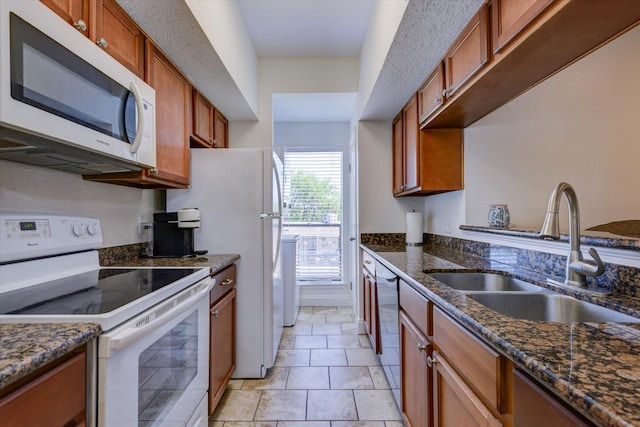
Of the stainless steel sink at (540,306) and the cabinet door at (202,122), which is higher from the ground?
the cabinet door at (202,122)

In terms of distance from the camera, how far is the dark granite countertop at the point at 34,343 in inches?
22.2

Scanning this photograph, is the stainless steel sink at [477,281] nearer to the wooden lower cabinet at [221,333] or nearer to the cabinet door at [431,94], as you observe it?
the cabinet door at [431,94]

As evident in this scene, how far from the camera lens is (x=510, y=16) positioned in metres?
1.15

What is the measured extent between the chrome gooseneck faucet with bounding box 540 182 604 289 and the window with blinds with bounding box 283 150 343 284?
2.98m

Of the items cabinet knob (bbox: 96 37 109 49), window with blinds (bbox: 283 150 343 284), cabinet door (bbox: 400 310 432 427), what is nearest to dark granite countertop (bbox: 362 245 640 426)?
cabinet door (bbox: 400 310 432 427)

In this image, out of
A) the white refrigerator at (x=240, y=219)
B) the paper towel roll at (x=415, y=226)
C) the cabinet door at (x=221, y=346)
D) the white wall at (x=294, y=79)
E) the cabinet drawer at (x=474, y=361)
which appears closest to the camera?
the cabinet drawer at (x=474, y=361)

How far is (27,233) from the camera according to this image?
45.3 inches

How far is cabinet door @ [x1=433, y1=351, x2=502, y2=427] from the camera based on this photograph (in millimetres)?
806

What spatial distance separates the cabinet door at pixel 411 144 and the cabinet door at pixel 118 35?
5.95ft

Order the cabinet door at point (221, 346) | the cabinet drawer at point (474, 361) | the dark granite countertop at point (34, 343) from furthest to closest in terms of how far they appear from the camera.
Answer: the cabinet door at point (221, 346), the cabinet drawer at point (474, 361), the dark granite countertop at point (34, 343)

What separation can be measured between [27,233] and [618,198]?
2.38m

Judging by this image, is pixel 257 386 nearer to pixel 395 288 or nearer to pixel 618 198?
pixel 395 288

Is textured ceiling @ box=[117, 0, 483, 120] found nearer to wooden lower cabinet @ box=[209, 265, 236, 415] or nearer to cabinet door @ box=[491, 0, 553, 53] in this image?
cabinet door @ box=[491, 0, 553, 53]

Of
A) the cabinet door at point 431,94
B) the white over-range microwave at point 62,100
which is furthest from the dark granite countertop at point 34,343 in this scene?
the cabinet door at point 431,94
